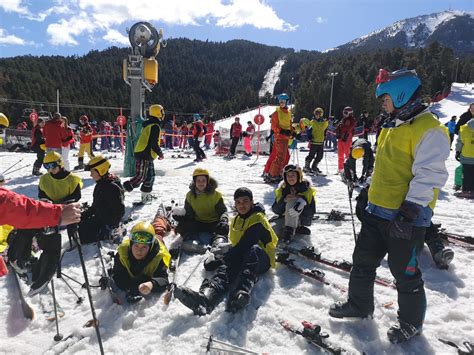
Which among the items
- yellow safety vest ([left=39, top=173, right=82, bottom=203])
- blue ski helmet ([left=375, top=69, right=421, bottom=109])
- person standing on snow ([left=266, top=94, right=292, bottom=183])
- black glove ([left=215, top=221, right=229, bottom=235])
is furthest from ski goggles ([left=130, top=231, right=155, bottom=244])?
person standing on snow ([left=266, top=94, right=292, bottom=183])

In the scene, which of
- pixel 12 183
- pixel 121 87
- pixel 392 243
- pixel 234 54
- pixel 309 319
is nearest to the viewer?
pixel 392 243

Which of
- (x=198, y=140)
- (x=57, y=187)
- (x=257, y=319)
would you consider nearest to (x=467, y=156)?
(x=257, y=319)

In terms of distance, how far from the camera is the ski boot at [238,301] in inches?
126

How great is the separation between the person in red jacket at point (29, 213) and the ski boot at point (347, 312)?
2.33 m

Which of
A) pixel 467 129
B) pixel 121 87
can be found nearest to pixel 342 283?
pixel 467 129

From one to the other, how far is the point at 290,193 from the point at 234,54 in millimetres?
151118

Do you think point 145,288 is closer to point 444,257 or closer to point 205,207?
point 205,207

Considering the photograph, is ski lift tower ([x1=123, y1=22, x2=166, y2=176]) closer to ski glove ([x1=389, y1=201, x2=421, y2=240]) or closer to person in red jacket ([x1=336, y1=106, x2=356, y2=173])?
person in red jacket ([x1=336, y1=106, x2=356, y2=173])

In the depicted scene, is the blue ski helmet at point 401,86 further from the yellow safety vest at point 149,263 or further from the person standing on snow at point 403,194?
the yellow safety vest at point 149,263

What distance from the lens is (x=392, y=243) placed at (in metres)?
2.74

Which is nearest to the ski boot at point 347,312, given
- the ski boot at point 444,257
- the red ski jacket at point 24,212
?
the ski boot at point 444,257

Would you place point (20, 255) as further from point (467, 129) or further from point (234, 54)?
point (234, 54)

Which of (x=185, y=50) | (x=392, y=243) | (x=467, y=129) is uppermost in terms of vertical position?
(x=185, y=50)

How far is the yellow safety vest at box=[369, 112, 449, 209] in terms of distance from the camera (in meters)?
2.54
